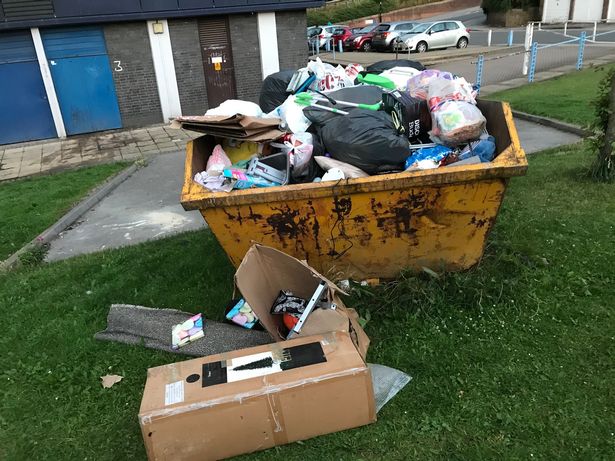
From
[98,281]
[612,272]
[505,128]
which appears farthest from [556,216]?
[98,281]

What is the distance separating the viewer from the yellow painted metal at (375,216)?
3.13 meters

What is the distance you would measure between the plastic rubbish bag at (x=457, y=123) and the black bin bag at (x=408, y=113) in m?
0.17

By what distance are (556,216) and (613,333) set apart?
173 cm

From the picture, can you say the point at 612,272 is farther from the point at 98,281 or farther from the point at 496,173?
the point at 98,281

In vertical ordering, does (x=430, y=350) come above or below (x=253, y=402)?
below

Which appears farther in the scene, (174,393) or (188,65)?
(188,65)

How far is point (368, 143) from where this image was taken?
3320 millimetres

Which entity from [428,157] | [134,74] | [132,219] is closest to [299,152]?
[428,157]

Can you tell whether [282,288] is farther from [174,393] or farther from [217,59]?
[217,59]

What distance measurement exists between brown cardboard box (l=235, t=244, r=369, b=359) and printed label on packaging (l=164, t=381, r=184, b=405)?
58 cm

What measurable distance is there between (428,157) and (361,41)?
25.8 m

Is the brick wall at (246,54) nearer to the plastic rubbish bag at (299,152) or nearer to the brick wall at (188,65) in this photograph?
the brick wall at (188,65)

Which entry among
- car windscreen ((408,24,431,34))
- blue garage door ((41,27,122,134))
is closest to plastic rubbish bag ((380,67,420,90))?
blue garage door ((41,27,122,134))

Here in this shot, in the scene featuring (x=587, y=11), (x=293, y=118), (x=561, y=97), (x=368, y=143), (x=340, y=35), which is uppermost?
(x=587, y=11)
